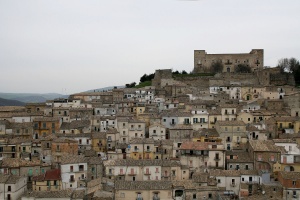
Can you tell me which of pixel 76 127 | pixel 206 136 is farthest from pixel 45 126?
pixel 206 136

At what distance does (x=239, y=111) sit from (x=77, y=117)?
15.4 m

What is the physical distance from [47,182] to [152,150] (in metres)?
8.25

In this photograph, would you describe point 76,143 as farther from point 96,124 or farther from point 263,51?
point 263,51

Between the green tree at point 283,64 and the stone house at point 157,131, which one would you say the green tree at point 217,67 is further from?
the stone house at point 157,131

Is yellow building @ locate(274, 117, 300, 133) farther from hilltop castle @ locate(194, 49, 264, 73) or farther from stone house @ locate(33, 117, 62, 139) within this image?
hilltop castle @ locate(194, 49, 264, 73)

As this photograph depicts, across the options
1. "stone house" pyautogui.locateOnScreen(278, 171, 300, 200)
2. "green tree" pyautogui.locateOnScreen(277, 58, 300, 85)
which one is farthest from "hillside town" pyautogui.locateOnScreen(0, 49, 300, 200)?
"green tree" pyautogui.locateOnScreen(277, 58, 300, 85)

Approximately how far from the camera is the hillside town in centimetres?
2520

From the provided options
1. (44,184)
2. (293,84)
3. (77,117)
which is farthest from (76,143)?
(293,84)

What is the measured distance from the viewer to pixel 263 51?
6556cm

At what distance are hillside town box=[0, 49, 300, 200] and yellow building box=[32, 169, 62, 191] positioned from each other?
0.20ft

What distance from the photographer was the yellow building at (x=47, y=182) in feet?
87.0

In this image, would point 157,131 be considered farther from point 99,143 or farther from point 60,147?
point 60,147

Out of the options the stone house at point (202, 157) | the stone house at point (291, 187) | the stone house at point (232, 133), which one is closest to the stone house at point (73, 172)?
the stone house at point (202, 157)

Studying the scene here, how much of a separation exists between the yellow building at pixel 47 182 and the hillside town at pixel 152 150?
6cm
